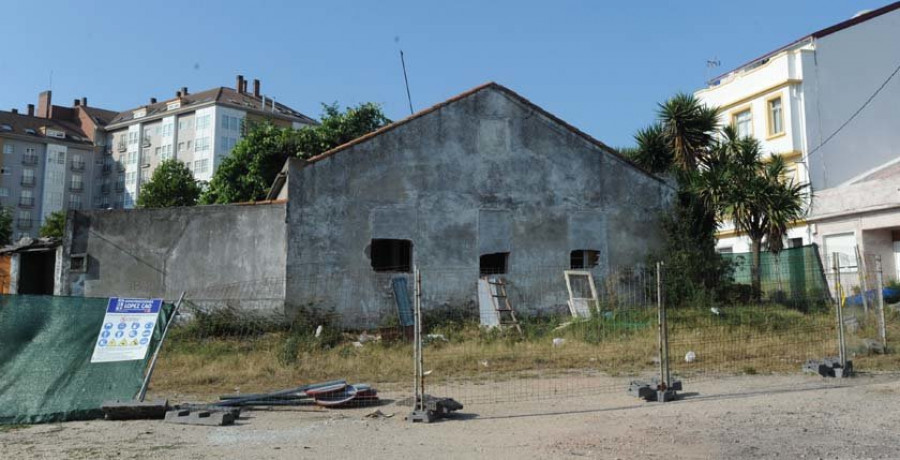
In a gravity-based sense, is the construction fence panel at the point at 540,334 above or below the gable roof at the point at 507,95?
below

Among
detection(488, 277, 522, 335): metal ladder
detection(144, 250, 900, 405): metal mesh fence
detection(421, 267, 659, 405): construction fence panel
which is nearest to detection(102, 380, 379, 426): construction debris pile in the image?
detection(144, 250, 900, 405): metal mesh fence

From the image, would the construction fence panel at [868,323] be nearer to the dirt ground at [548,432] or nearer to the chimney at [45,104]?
the dirt ground at [548,432]

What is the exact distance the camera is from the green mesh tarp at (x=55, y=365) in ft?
27.3

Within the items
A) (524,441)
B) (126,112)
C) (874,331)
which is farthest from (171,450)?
(126,112)

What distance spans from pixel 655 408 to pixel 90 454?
638 centimetres

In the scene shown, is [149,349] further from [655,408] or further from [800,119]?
[800,119]

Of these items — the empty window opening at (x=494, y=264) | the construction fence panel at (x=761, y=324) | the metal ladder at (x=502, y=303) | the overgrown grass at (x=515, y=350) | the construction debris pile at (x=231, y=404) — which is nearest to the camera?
the construction debris pile at (x=231, y=404)

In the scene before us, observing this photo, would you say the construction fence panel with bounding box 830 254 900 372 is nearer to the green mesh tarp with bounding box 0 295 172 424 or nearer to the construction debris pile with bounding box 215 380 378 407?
the construction debris pile with bounding box 215 380 378 407

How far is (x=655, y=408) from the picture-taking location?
8281mm

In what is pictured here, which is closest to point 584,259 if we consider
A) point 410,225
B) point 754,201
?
point 754,201

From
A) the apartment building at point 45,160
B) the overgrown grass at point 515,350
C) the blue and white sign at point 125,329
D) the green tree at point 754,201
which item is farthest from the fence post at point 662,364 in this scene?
the apartment building at point 45,160

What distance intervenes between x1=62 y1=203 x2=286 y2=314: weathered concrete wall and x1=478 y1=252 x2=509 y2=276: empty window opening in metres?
5.44

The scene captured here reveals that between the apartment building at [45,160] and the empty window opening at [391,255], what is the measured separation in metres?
69.5

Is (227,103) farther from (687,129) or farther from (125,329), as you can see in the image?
(125,329)
